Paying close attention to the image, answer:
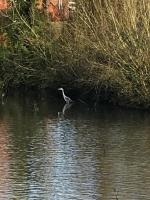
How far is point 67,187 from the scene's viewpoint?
13.7 m

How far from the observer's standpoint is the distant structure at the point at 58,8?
3088cm

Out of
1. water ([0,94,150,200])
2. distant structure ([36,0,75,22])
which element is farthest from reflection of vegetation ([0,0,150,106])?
water ([0,94,150,200])

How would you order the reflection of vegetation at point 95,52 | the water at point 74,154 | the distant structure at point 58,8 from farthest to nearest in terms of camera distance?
the distant structure at point 58,8
the reflection of vegetation at point 95,52
the water at point 74,154

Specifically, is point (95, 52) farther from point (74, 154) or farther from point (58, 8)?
point (74, 154)

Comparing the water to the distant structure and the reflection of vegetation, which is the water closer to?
the reflection of vegetation

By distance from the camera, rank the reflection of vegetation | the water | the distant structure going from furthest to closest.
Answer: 1. the distant structure
2. the reflection of vegetation
3. the water

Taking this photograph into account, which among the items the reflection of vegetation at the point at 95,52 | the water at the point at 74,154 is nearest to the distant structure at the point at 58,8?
the reflection of vegetation at the point at 95,52

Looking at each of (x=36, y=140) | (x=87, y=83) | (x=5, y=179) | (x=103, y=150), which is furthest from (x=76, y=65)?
(x=5, y=179)

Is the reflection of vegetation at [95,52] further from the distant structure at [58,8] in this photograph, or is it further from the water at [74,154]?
the water at [74,154]

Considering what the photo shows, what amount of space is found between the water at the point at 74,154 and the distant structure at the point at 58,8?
549 cm

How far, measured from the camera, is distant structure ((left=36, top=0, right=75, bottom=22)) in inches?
1216

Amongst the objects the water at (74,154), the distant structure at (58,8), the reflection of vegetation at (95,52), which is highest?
the distant structure at (58,8)

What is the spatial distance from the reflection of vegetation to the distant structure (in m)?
0.51

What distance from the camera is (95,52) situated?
26.5 metres
